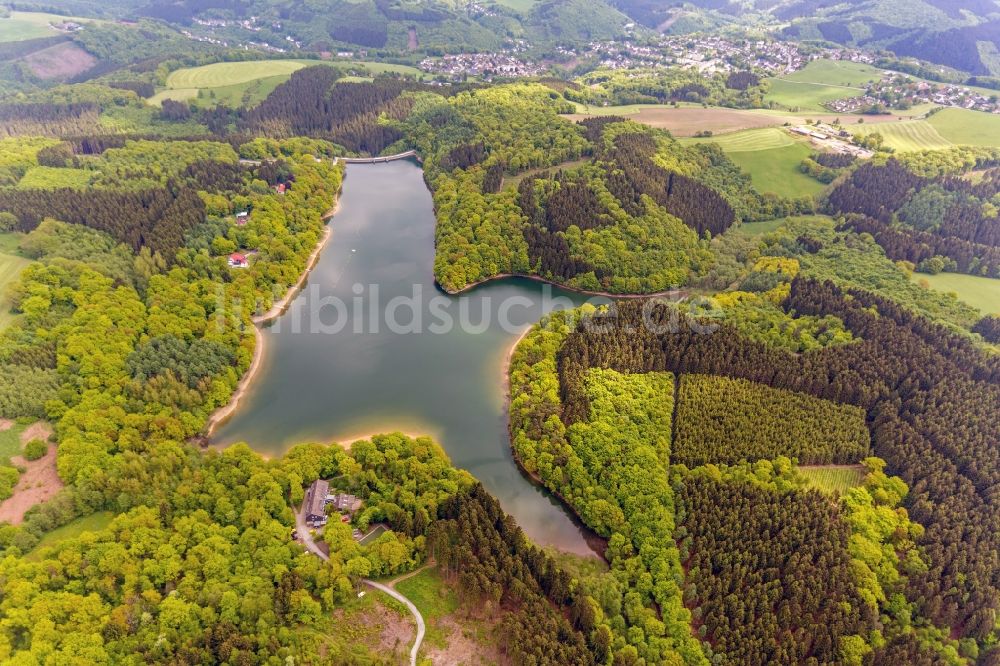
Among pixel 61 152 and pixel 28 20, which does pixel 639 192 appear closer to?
pixel 61 152

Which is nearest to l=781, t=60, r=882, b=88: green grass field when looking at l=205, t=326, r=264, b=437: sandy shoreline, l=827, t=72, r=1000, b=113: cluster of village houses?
l=827, t=72, r=1000, b=113: cluster of village houses

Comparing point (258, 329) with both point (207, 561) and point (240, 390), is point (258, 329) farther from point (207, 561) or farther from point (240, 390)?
point (207, 561)

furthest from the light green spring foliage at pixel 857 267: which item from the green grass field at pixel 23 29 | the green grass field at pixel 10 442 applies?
the green grass field at pixel 23 29

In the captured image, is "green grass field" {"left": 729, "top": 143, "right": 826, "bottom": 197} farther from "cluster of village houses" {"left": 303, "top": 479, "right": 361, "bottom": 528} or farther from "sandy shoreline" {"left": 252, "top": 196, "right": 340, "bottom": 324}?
"cluster of village houses" {"left": 303, "top": 479, "right": 361, "bottom": 528}

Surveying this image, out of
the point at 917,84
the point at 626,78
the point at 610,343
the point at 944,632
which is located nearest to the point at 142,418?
the point at 610,343

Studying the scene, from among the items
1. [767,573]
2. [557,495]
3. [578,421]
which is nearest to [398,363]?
[578,421]
